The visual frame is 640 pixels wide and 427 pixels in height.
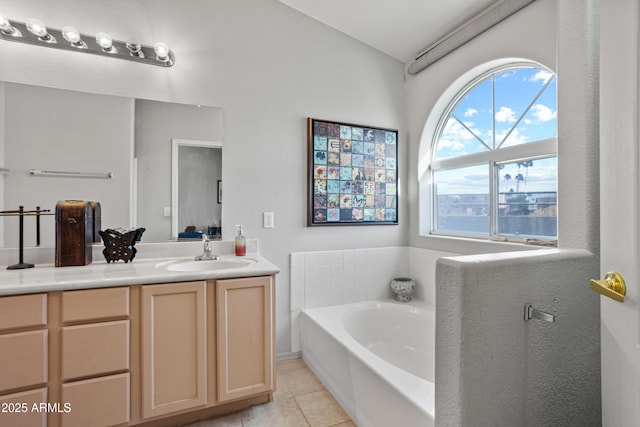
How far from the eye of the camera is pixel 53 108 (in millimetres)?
1873

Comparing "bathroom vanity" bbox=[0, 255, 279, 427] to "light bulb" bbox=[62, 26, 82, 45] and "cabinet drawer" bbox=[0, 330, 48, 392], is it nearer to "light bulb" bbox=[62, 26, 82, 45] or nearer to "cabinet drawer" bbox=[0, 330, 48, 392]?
"cabinet drawer" bbox=[0, 330, 48, 392]

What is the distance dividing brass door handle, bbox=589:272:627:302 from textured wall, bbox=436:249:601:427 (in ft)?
0.47

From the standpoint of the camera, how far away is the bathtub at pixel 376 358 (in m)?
1.38

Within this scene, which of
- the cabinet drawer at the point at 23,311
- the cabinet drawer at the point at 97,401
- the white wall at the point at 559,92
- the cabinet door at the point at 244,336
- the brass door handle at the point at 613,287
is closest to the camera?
the brass door handle at the point at 613,287

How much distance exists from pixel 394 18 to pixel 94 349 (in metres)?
2.88

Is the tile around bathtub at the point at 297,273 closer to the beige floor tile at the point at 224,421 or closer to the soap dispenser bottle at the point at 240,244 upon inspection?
the soap dispenser bottle at the point at 240,244

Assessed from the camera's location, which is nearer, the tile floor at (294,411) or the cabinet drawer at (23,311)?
the cabinet drawer at (23,311)

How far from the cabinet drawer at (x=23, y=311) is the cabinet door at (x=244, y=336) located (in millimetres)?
760

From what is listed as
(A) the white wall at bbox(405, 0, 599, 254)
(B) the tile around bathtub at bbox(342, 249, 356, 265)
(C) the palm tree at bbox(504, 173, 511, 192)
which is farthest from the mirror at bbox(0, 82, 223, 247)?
(C) the palm tree at bbox(504, 173, 511, 192)

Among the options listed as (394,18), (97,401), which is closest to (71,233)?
(97,401)

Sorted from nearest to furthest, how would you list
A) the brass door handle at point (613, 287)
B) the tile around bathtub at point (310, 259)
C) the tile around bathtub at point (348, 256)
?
the brass door handle at point (613, 287) → the tile around bathtub at point (310, 259) → the tile around bathtub at point (348, 256)

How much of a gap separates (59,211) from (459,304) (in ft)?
6.86

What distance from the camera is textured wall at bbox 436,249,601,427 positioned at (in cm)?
85

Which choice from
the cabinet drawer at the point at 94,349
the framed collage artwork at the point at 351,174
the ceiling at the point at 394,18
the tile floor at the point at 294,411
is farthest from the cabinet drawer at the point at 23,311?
the ceiling at the point at 394,18
